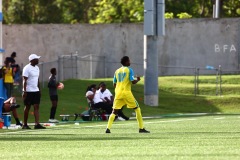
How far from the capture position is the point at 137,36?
52.8 metres

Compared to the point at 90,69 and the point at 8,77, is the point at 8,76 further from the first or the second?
the point at 90,69

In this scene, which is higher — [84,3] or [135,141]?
[84,3]

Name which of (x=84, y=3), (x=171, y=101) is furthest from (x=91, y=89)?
(x=84, y=3)

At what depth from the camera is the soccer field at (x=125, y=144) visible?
1700 centimetres

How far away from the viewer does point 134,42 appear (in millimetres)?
52844

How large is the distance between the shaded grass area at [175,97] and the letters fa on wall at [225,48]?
3418 mm

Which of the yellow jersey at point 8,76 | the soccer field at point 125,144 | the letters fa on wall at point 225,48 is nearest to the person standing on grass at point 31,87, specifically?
the soccer field at point 125,144

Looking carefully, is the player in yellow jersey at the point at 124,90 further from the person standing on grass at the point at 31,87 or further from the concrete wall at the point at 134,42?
the concrete wall at the point at 134,42

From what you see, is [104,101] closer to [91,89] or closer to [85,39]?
[91,89]

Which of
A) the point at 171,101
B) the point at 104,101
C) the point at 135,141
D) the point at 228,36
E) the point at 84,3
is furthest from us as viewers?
the point at 84,3

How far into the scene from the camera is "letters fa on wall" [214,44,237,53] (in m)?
A: 52.4

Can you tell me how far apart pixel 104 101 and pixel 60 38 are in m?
17.2

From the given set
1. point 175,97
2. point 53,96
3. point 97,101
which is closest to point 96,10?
point 175,97

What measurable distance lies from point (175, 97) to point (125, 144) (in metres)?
24.3
